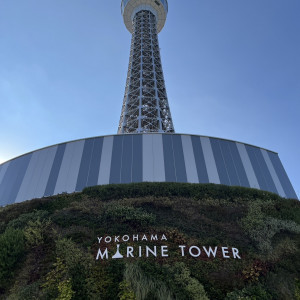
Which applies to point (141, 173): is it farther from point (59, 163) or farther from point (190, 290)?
point (190, 290)

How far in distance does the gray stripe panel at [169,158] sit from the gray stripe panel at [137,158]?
66.1 inches

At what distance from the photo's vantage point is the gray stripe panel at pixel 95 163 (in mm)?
21562

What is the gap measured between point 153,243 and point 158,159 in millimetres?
8807

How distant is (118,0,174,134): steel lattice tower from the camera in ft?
145

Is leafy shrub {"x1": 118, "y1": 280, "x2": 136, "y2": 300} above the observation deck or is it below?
below

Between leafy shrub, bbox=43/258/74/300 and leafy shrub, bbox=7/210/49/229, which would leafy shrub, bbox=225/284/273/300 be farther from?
leafy shrub, bbox=7/210/49/229

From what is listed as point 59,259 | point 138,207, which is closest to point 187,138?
point 138,207

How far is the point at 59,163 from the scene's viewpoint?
2330cm

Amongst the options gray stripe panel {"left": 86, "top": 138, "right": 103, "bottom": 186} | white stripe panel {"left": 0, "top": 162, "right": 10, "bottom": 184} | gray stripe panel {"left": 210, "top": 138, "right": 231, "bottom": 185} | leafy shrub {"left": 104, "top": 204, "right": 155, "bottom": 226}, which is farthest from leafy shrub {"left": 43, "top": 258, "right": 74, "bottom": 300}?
white stripe panel {"left": 0, "top": 162, "right": 10, "bottom": 184}

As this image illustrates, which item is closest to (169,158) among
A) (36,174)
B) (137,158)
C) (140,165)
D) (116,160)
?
(140,165)

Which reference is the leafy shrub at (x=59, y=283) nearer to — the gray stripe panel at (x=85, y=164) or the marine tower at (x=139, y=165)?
the gray stripe panel at (x=85, y=164)

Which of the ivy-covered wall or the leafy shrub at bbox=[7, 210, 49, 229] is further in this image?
the leafy shrub at bbox=[7, 210, 49, 229]

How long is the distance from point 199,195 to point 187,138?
612 centimetres

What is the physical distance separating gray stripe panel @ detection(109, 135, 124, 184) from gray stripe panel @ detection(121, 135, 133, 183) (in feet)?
0.71
